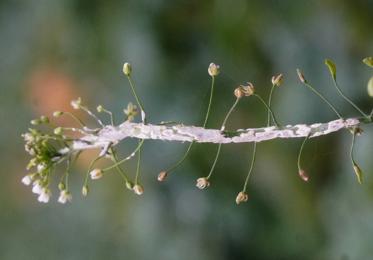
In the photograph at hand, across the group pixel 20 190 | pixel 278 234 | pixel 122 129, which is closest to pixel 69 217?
pixel 20 190

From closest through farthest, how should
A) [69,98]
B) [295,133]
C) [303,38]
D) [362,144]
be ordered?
[295,133], [362,144], [303,38], [69,98]

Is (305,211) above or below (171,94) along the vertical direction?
below

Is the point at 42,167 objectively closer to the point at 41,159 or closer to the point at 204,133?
the point at 41,159

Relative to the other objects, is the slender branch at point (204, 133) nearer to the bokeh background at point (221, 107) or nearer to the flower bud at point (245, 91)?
the flower bud at point (245, 91)

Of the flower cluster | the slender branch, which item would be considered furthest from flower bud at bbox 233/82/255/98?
the flower cluster

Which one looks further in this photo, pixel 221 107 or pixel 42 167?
pixel 221 107

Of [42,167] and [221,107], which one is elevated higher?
[221,107]

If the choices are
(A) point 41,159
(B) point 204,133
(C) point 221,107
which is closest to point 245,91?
(B) point 204,133

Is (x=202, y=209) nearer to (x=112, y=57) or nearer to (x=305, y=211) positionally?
(x=305, y=211)
